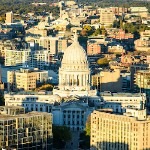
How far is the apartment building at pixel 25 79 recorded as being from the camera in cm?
7325

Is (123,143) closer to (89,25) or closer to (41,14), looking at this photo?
(89,25)

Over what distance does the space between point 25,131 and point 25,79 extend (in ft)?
81.2

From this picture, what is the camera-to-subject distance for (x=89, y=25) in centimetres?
13262

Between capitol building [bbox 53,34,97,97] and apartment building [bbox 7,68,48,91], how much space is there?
5.01 m

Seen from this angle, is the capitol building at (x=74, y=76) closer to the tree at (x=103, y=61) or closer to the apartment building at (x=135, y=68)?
the apartment building at (x=135, y=68)

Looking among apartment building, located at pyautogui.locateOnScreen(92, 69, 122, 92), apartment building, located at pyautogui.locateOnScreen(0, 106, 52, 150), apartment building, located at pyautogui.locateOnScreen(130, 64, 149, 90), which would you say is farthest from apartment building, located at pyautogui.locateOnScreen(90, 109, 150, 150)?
apartment building, located at pyautogui.locateOnScreen(130, 64, 149, 90)

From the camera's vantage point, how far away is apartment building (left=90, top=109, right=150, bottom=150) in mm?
48219

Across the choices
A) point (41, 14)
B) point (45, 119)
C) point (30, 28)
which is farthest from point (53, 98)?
point (41, 14)

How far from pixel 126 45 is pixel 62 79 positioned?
147 ft

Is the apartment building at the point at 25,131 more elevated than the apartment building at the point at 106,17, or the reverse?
the apartment building at the point at 25,131

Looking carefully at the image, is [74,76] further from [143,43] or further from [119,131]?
[143,43]

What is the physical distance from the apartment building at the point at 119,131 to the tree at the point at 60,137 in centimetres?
330

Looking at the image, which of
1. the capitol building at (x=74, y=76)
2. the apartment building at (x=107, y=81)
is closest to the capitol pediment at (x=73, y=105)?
the capitol building at (x=74, y=76)

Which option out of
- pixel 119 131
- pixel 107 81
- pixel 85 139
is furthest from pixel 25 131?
pixel 107 81
